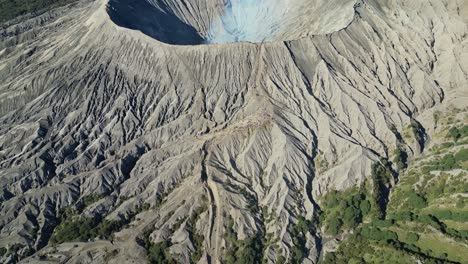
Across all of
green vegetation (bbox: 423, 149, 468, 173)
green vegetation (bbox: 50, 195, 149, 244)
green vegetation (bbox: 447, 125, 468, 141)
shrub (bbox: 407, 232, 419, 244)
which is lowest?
green vegetation (bbox: 50, 195, 149, 244)

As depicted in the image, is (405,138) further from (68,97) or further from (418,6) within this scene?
(68,97)

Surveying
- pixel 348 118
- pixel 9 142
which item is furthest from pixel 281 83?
pixel 9 142

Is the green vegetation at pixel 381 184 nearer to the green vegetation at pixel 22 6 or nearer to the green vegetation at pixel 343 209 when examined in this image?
the green vegetation at pixel 343 209

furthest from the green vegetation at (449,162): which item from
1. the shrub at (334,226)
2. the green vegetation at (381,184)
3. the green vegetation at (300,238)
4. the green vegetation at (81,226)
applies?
the green vegetation at (81,226)

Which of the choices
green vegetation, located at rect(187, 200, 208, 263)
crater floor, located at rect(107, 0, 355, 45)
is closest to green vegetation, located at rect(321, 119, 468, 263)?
green vegetation, located at rect(187, 200, 208, 263)

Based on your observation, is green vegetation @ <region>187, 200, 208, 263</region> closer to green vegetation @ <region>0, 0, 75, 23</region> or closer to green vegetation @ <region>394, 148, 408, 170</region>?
green vegetation @ <region>394, 148, 408, 170</region>

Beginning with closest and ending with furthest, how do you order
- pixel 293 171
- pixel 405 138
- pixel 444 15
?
pixel 293 171 < pixel 405 138 < pixel 444 15
